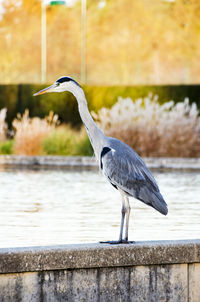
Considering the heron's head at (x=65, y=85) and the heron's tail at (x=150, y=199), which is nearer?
the heron's tail at (x=150, y=199)

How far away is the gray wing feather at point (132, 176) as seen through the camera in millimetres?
6609

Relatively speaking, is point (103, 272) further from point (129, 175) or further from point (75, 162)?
point (75, 162)

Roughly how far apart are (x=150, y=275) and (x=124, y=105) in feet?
52.4

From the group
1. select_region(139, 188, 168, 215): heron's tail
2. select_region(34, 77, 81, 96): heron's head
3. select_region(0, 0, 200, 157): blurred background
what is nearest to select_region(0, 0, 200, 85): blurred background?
select_region(0, 0, 200, 157): blurred background

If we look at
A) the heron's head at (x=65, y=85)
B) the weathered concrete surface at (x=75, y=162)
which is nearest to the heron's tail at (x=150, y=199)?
the heron's head at (x=65, y=85)

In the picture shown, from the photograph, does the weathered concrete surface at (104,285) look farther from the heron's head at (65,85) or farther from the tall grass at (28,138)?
the tall grass at (28,138)

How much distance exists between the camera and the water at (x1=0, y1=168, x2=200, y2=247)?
928cm

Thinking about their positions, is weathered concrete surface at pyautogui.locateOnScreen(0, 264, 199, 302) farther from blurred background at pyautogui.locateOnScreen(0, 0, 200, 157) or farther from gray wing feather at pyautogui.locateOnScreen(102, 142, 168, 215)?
blurred background at pyautogui.locateOnScreen(0, 0, 200, 157)

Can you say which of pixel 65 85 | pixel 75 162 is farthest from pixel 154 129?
pixel 65 85

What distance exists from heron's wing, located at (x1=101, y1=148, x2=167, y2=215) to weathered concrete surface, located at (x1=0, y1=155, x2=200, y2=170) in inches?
531

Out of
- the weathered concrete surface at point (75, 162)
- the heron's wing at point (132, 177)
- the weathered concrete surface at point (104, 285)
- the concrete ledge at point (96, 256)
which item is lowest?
the weathered concrete surface at point (75, 162)

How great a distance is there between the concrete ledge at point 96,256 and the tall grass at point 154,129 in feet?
49.8

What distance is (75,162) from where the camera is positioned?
2083 cm

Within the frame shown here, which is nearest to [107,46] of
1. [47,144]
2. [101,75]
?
[101,75]
